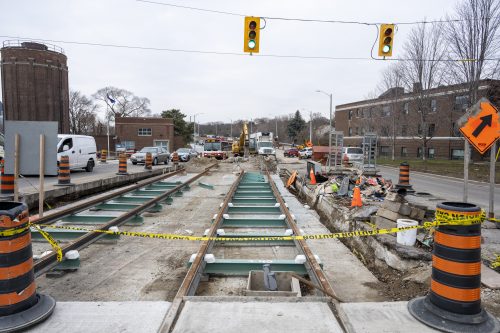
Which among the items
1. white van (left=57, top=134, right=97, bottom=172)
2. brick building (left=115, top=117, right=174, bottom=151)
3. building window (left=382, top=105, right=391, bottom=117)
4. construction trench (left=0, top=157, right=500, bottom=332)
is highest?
building window (left=382, top=105, right=391, bottom=117)

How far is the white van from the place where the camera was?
60.4ft

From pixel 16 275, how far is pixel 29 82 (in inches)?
1923

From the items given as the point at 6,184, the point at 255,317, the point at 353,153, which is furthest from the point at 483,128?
the point at 353,153

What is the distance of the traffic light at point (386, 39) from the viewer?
12008 millimetres

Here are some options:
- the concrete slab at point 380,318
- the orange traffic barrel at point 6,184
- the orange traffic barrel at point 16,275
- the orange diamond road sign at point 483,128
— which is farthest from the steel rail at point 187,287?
the orange traffic barrel at point 6,184

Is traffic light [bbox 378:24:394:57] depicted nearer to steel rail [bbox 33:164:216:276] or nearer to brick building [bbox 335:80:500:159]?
steel rail [bbox 33:164:216:276]

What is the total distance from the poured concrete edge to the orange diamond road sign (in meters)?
11.0

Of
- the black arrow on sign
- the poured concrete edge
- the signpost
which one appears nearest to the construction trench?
the signpost

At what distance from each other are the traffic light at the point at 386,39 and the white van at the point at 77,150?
15061 mm

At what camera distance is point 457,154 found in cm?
4459

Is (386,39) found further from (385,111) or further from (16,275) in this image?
(385,111)

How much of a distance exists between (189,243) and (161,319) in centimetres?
335

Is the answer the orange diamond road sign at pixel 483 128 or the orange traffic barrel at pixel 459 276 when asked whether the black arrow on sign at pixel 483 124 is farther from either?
the orange traffic barrel at pixel 459 276

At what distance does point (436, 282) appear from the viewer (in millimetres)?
3711
